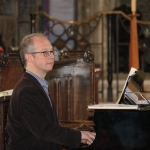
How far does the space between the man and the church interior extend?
48 centimetres

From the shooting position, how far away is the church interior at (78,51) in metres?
4.71

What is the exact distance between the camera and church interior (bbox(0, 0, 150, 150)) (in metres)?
4.71

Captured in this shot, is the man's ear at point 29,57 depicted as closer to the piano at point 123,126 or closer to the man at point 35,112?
the man at point 35,112

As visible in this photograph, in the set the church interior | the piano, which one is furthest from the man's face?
the church interior

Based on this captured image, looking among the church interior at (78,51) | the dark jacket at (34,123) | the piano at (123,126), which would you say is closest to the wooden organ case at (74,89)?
the church interior at (78,51)

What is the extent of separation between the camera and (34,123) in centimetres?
302

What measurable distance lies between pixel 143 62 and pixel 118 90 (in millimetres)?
1945

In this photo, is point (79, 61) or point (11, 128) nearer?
point (11, 128)

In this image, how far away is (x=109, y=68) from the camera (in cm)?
988

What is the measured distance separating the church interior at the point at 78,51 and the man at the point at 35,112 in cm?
48

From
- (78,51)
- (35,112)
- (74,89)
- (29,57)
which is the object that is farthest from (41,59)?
(74,89)

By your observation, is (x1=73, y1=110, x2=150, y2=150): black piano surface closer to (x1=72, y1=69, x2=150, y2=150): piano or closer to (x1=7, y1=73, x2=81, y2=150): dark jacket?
(x1=72, y1=69, x2=150, y2=150): piano

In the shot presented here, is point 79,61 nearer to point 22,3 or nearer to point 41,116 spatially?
point 41,116

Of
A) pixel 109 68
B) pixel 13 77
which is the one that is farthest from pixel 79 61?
pixel 109 68
